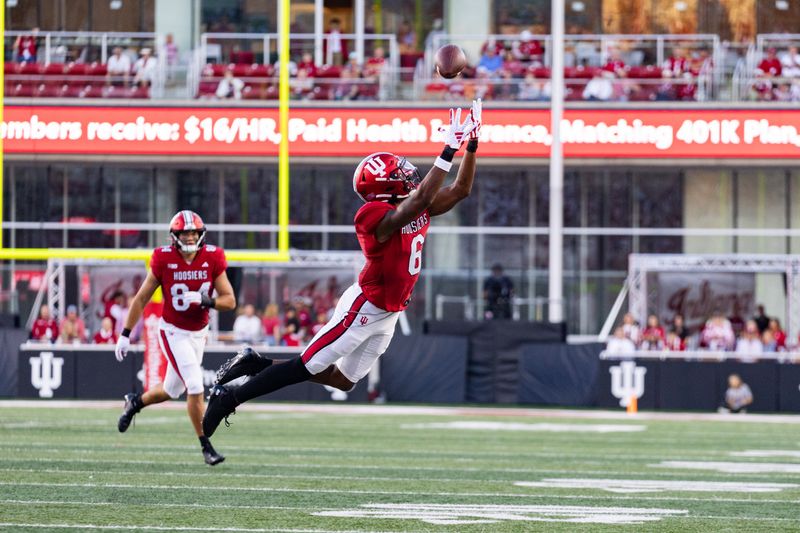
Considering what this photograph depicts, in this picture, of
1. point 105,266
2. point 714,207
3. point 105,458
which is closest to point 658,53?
point 714,207

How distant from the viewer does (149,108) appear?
23.8 meters

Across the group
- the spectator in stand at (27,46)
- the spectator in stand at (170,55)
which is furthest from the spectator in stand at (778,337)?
the spectator in stand at (27,46)

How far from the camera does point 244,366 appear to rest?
333 inches

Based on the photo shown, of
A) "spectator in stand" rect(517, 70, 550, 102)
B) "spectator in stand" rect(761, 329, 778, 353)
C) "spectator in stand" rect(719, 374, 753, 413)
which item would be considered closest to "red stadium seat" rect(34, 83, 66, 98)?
"spectator in stand" rect(517, 70, 550, 102)

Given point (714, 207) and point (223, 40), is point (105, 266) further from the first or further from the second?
point (714, 207)

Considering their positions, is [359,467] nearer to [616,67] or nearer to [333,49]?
[616,67]

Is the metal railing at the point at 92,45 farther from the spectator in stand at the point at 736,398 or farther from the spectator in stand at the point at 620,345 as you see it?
A: the spectator in stand at the point at 736,398

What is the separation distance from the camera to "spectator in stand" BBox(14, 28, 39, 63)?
17.4m

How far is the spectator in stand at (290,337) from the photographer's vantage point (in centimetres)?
2097

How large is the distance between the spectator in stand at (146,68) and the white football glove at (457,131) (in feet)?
56.6

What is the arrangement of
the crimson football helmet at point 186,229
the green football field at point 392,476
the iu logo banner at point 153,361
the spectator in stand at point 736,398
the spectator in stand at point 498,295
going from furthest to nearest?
the spectator in stand at point 498,295 → the spectator in stand at point 736,398 → the iu logo banner at point 153,361 → the crimson football helmet at point 186,229 → the green football field at point 392,476

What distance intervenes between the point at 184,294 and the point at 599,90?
Answer: 49.5ft

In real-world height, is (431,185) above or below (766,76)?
below

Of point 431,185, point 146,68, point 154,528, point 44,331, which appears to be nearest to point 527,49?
point 146,68
